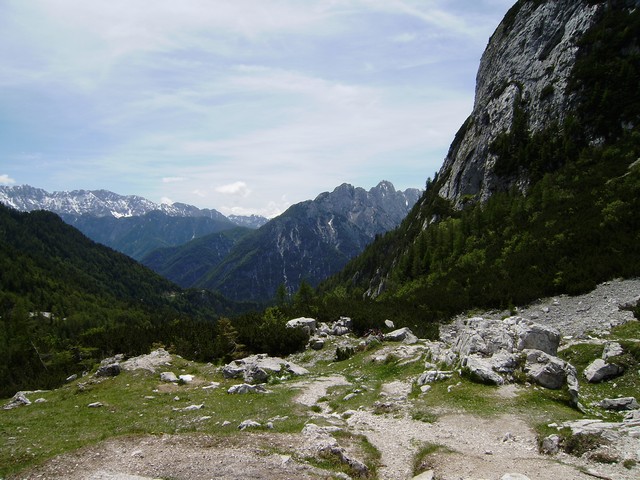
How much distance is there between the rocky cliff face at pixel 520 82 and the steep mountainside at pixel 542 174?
287 millimetres

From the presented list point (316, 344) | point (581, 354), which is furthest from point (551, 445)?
point (316, 344)

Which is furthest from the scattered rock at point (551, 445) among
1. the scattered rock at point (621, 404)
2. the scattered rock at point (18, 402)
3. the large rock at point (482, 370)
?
the scattered rock at point (18, 402)

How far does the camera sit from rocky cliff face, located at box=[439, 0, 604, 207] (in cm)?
8038

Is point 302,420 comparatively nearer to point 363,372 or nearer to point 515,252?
point 363,372

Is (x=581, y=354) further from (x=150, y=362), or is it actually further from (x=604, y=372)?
(x=150, y=362)

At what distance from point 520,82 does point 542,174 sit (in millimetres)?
30529

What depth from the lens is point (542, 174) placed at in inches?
2886

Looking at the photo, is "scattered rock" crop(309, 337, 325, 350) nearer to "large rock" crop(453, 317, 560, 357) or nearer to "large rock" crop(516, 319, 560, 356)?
"large rock" crop(453, 317, 560, 357)

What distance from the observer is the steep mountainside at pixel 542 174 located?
4494cm

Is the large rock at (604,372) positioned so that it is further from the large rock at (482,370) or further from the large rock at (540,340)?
the large rock at (482,370)

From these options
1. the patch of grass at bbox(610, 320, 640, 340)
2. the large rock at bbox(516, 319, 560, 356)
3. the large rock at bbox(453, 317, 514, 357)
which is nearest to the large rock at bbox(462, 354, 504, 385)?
the large rock at bbox(453, 317, 514, 357)

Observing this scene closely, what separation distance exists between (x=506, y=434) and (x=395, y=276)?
68780 millimetres

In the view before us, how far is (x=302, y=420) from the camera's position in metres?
17.0

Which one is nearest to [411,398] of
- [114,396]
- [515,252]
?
[114,396]
